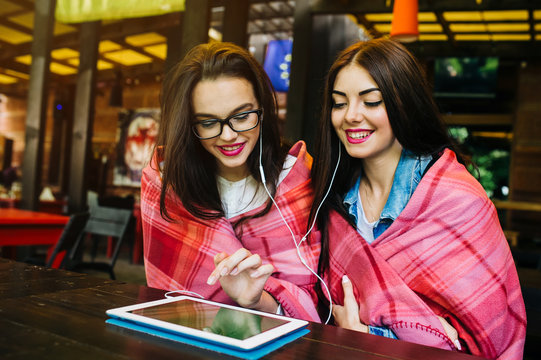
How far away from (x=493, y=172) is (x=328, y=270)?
845 cm

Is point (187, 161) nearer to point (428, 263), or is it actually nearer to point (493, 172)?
point (428, 263)

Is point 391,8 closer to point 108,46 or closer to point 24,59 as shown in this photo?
point 108,46

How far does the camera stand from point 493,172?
8.98 meters

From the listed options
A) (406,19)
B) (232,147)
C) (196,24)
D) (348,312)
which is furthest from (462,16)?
(348,312)

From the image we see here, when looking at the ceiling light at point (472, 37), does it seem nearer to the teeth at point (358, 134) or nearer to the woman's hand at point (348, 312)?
the teeth at point (358, 134)

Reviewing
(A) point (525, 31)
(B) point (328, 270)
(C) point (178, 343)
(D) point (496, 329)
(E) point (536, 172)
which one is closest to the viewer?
(C) point (178, 343)

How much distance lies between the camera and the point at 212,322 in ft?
2.94

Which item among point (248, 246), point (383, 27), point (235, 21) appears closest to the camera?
point (248, 246)

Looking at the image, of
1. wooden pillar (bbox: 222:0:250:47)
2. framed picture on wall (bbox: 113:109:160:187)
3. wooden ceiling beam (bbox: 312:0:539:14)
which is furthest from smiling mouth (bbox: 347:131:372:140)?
framed picture on wall (bbox: 113:109:160:187)

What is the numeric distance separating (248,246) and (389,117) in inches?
26.9

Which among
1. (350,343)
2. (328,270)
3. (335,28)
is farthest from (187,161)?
(335,28)

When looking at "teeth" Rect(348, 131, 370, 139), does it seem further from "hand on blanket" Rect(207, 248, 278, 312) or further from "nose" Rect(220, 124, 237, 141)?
"hand on blanket" Rect(207, 248, 278, 312)

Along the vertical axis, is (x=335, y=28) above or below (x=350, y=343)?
above

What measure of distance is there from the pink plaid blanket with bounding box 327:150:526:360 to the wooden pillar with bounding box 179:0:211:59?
6.46ft
